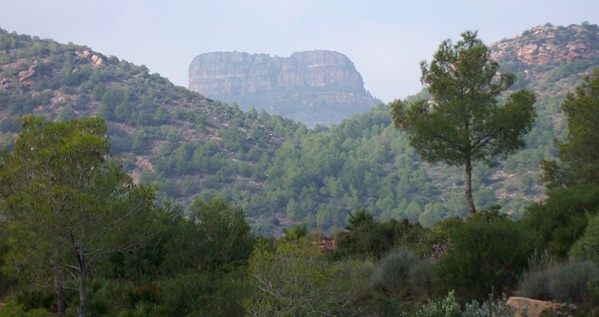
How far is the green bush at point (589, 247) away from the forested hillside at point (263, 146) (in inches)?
2069

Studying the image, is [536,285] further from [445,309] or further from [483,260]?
[445,309]

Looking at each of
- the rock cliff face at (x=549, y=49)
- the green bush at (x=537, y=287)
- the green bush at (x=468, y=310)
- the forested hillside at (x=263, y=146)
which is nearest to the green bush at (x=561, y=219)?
the green bush at (x=537, y=287)

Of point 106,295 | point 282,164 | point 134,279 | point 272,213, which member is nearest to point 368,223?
point 134,279

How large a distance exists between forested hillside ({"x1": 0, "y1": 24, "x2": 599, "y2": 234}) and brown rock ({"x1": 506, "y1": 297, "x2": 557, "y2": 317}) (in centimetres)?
5463

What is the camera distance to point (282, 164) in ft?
282

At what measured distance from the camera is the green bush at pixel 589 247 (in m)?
8.98

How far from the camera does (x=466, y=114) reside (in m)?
20.0

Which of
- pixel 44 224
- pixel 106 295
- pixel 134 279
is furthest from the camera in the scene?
pixel 134 279

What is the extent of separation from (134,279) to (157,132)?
69.9m

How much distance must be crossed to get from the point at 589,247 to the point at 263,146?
8287cm

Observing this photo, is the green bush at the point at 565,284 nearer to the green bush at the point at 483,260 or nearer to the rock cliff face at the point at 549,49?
the green bush at the point at 483,260

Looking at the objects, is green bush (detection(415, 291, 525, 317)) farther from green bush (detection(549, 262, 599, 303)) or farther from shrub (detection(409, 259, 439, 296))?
shrub (detection(409, 259, 439, 296))

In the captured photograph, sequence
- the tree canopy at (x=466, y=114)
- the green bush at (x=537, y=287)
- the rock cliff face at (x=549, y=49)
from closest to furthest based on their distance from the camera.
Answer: the green bush at (x=537, y=287) → the tree canopy at (x=466, y=114) → the rock cliff face at (x=549, y=49)

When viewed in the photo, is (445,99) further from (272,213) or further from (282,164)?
(282,164)
